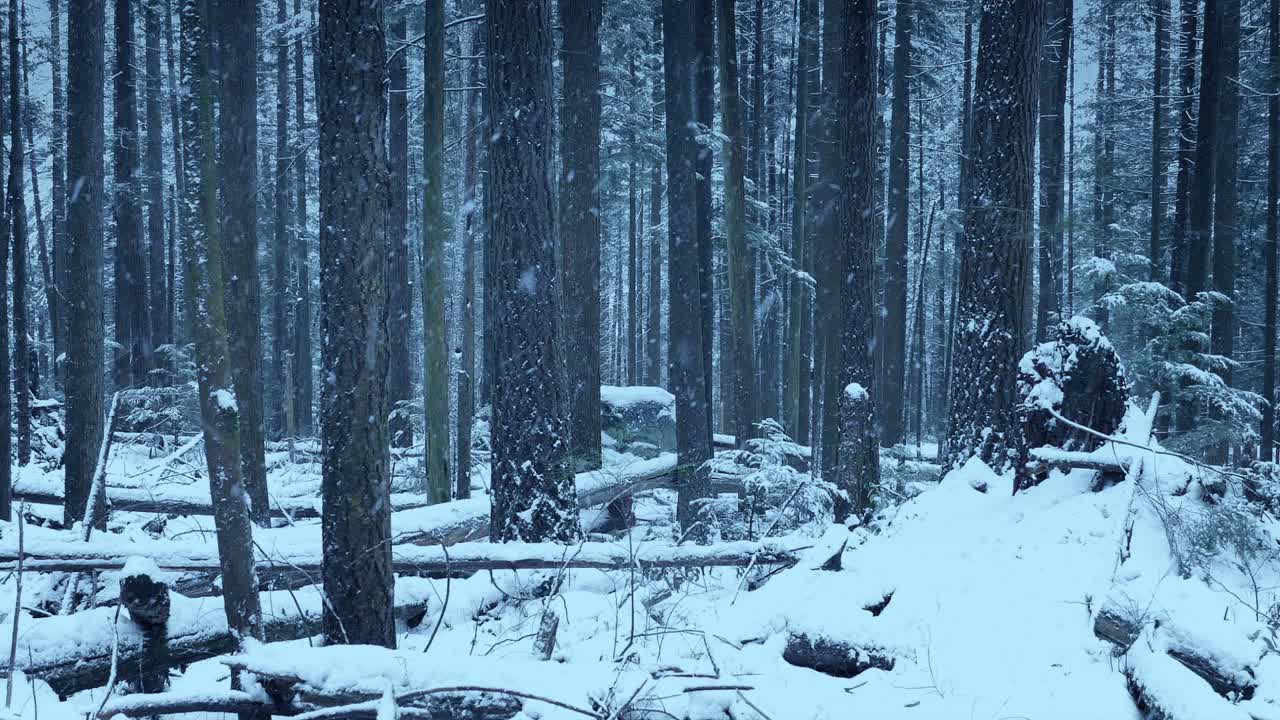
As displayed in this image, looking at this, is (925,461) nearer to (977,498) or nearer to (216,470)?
(977,498)

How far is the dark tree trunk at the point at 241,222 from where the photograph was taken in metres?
9.05

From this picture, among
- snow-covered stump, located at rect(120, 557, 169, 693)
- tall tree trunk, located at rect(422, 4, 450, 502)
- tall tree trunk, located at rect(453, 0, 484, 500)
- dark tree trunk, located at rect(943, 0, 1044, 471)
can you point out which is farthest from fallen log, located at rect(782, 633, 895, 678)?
tall tree trunk, located at rect(453, 0, 484, 500)

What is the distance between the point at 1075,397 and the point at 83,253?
1208 cm

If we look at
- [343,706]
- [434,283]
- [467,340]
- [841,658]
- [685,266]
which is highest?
[685,266]

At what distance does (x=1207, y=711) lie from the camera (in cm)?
339

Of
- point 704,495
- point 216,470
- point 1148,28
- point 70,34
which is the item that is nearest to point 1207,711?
point 216,470

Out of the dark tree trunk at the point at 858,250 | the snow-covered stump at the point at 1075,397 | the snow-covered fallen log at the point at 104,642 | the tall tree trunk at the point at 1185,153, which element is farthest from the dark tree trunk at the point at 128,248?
the tall tree trunk at the point at 1185,153

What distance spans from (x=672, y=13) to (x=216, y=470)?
10617mm

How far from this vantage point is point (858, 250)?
31.8 feet

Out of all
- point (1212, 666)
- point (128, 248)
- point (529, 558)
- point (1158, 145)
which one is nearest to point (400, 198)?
point (128, 248)

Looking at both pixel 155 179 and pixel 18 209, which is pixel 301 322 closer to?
pixel 155 179

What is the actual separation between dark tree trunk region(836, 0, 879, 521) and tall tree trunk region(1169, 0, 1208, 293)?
27.8 feet

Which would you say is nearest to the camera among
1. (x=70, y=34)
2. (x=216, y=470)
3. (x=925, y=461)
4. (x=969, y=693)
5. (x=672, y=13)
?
(x=969, y=693)

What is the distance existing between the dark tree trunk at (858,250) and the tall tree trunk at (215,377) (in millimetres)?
6803
